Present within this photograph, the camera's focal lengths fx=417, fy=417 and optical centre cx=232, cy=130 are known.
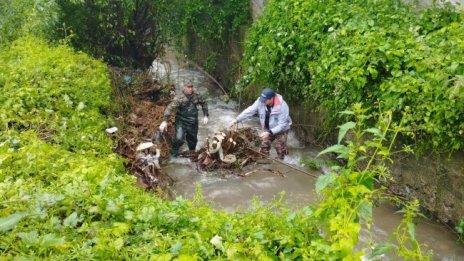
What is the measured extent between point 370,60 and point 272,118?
2.38m

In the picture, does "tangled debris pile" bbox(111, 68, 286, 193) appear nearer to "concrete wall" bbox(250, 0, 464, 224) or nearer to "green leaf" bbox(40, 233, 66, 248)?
"concrete wall" bbox(250, 0, 464, 224)

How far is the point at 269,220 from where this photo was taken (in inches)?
155

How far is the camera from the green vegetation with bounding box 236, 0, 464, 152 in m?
5.99

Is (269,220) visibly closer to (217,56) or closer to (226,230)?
(226,230)

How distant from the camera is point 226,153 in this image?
860cm

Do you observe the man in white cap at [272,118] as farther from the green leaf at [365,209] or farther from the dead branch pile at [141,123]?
the green leaf at [365,209]

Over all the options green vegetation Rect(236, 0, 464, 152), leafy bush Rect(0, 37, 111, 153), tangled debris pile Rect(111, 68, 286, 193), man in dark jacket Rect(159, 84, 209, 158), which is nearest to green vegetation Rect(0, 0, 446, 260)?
leafy bush Rect(0, 37, 111, 153)

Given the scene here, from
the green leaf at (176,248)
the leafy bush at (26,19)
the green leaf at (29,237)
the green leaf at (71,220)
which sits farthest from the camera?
the leafy bush at (26,19)

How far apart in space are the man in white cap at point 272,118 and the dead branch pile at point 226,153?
0.30m

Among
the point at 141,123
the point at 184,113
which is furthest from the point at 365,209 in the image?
the point at 141,123

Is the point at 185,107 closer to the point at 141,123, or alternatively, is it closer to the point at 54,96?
the point at 141,123

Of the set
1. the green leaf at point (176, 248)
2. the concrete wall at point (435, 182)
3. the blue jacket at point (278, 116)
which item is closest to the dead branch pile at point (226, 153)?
the blue jacket at point (278, 116)

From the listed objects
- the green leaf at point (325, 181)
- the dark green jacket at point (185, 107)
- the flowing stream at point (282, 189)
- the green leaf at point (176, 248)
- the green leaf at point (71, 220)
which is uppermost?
the green leaf at point (325, 181)

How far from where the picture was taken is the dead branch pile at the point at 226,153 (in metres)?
8.42
